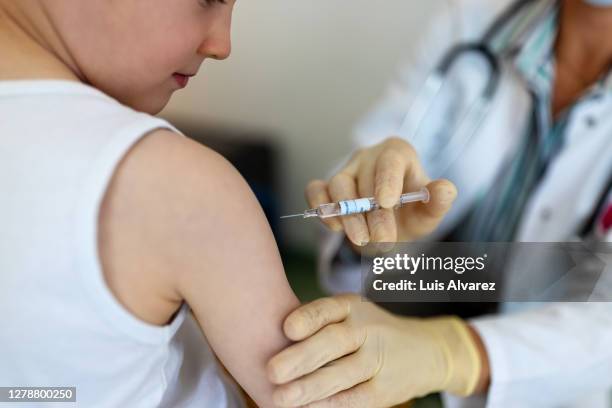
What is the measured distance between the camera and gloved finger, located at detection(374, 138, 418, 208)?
69 centimetres

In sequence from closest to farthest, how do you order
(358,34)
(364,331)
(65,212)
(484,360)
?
(65,212)
(364,331)
(484,360)
(358,34)

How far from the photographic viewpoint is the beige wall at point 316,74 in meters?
1.75

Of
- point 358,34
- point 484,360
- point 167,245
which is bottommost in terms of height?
point 484,360

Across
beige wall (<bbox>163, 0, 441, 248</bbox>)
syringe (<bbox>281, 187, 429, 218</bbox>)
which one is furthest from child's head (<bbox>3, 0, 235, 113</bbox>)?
beige wall (<bbox>163, 0, 441, 248</bbox>)

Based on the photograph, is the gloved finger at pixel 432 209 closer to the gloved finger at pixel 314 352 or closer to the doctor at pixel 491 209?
the doctor at pixel 491 209

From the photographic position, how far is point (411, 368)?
31.9 inches

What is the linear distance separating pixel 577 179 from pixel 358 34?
903mm

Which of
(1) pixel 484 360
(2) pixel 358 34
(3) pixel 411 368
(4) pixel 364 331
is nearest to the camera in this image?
(4) pixel 364 331

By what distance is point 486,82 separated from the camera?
3.92ft

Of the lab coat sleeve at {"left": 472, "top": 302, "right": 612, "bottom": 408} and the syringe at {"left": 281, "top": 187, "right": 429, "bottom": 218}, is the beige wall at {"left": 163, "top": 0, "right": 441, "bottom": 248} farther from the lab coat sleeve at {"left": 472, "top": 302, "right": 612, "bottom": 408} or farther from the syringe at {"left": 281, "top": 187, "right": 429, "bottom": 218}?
the syringe at {"left": 281, "top": 187, "right": 429, "bottom": 218}

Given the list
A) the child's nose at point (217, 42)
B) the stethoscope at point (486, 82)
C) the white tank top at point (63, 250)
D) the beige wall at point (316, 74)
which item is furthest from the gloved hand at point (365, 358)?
the beige wall at point (316, 74)

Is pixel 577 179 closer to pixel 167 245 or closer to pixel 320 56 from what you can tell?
pixel 167 245

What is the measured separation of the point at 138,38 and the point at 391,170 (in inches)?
13.4

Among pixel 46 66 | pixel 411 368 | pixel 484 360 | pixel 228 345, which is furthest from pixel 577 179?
pixel 46 66
